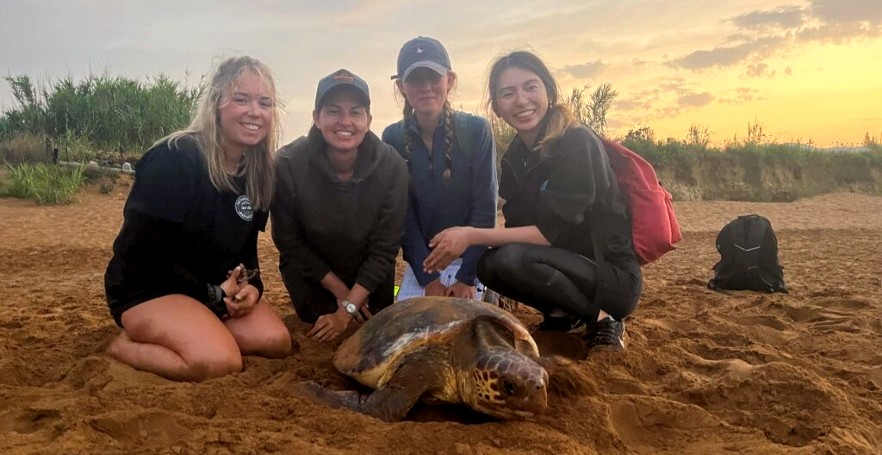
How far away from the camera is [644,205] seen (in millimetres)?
3572

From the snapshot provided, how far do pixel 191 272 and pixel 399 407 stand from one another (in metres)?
1.53

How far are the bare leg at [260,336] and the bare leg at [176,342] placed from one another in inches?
7.6

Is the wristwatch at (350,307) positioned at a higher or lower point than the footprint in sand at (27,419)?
higher

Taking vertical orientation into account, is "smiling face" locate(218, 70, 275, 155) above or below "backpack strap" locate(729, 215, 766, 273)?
above

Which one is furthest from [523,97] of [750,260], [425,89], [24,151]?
[24,151]

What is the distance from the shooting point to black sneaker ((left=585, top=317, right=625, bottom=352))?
137 inches

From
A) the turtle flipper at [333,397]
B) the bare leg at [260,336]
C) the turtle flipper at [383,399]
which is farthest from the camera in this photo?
the bare leg at [260,336]

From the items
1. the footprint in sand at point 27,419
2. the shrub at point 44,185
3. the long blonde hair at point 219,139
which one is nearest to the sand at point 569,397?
the footprint in sand at point 27,419

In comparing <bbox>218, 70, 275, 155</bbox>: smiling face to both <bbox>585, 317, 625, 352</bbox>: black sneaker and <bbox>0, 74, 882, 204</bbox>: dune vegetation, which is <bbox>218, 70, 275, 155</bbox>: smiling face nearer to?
<bbox>585, 317, 625, 352</bbox>: black sneaker

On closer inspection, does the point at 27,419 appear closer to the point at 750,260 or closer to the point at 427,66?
the point at 427,66

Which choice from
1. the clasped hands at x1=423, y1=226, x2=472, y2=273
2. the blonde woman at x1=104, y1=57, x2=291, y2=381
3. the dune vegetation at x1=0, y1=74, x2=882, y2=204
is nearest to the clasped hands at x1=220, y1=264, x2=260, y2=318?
the blonde woman at x1=104, y1=57, x2=291, y2=381

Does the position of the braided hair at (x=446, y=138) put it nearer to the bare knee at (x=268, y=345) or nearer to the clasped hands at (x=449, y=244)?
the clasped hands at (x=449, y=244)

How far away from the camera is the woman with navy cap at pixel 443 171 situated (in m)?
4.16

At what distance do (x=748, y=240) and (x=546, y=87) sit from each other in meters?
2.97
